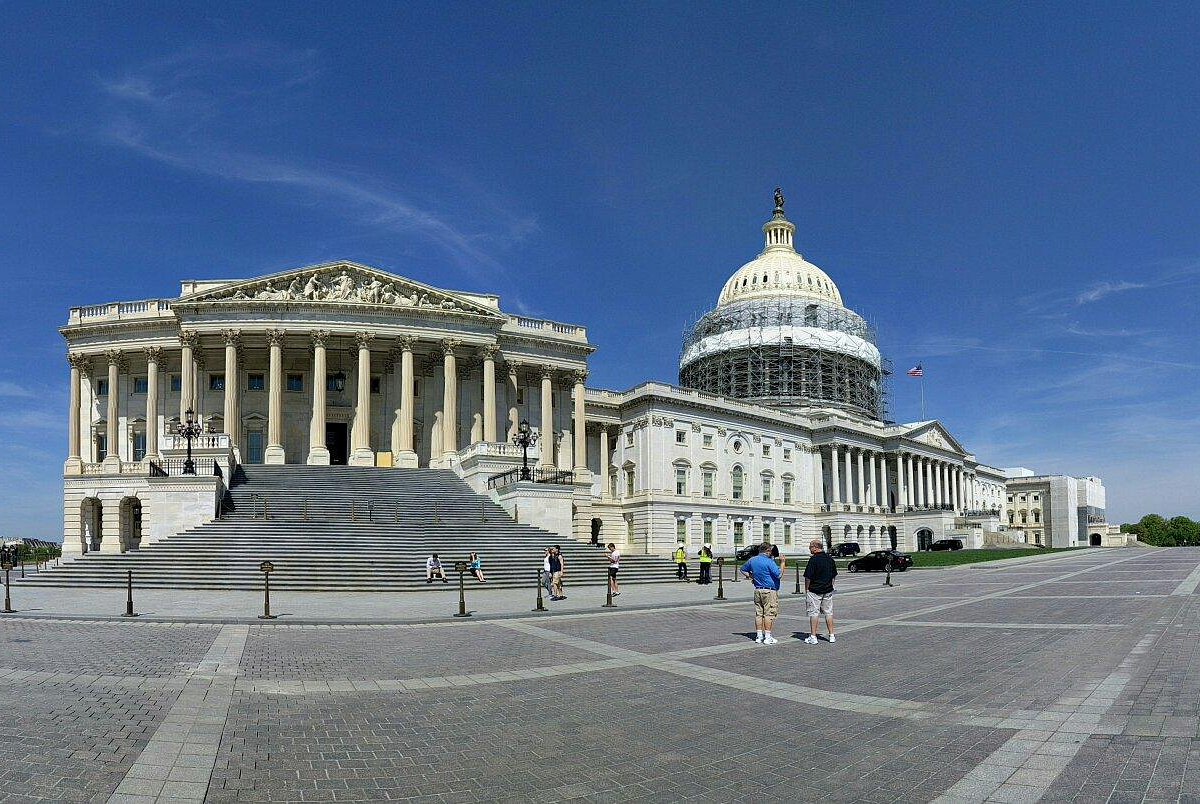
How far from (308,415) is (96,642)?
145 feet

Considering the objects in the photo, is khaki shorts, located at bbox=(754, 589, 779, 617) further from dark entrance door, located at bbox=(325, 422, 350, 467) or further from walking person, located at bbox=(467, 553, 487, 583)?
dark entrance door, located at bbox=(325, 422, 350, 467)

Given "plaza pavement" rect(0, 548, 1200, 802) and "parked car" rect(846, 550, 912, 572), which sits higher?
"plaza pavement" rect(0, 548, 1200, 802)

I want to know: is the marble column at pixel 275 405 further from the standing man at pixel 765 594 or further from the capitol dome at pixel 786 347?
the capitol dome at pixel 786 347

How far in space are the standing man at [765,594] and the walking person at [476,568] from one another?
15551 millimetres

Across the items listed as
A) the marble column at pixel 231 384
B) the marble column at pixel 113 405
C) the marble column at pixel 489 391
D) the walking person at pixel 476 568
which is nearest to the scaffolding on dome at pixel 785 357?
the marble column at pixel 489 391

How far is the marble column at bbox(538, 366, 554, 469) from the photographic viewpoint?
6078cm

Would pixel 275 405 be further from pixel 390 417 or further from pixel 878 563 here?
pixel 878 563

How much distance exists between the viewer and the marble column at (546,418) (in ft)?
199

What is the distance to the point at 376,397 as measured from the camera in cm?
5953

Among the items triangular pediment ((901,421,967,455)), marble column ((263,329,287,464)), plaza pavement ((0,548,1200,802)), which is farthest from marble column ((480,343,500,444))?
triangular pediment ((901,421,967,455))

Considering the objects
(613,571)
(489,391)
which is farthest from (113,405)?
(613,571)

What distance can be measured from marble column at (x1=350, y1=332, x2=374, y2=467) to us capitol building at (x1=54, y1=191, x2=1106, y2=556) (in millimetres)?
131

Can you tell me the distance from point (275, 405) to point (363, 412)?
5528 millimetres

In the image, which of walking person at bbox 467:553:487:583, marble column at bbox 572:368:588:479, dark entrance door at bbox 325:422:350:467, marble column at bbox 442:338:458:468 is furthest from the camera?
marble column at bbox 572:368:588:479
